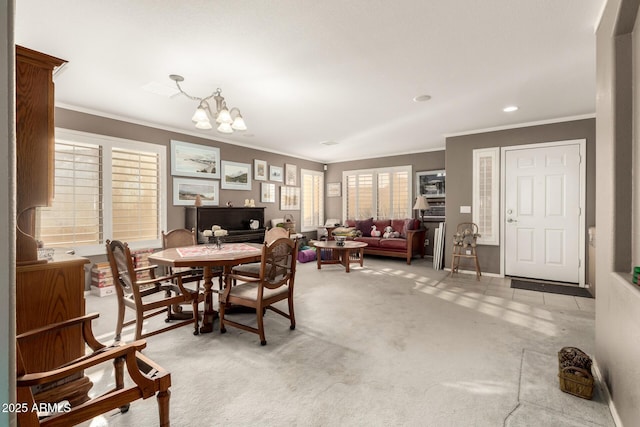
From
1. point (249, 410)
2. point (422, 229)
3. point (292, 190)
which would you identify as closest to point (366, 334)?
point (249, 410)

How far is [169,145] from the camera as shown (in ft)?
16.4

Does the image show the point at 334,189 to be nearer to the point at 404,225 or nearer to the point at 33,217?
the point at 404,225

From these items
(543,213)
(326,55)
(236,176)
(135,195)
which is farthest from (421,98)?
(135,195)

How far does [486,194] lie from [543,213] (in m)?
0.85

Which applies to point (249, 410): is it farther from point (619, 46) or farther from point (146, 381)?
point (619, 46)

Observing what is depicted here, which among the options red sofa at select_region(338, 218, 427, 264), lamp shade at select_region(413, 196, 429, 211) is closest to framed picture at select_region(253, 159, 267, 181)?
red sofa at select_region(338, 218, 427, 264)

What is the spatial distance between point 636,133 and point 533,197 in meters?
3.40

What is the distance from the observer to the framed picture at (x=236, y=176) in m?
5.84

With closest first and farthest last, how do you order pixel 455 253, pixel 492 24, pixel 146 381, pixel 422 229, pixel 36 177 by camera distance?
1. pixel 146 381
2. pixel 36 177
3. pixel 492 24
4. pixel 455 253
5. pixel 422 229

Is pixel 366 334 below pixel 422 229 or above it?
below

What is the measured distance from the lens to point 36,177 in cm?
154

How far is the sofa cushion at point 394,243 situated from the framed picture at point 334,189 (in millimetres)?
2323

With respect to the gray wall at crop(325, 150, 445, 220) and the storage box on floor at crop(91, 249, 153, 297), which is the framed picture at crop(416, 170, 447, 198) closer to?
the gray wall at crop(325, 150, 445, 220)

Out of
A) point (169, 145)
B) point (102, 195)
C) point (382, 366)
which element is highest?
point (169, 145)
